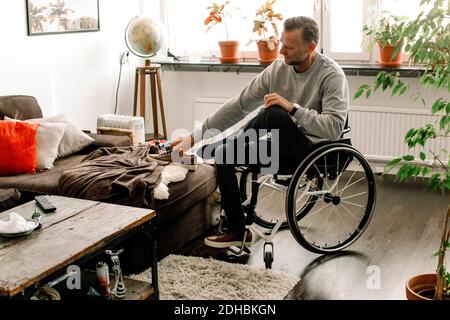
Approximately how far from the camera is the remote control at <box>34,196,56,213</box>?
2.49 meters

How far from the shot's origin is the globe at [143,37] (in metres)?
4.75

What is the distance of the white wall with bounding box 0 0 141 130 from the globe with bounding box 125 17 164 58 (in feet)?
0.75

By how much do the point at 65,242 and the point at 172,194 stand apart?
3.16 ft

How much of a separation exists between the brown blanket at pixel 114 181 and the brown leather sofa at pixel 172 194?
10 cm

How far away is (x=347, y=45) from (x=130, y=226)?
2.86 m

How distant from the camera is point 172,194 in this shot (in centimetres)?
309

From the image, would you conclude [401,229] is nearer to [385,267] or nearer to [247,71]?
[385,267]

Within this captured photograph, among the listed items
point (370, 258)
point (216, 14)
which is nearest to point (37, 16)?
point (216, 14)

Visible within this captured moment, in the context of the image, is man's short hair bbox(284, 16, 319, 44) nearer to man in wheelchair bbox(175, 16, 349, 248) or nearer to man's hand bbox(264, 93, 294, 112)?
man in wheelchair bbox(175, 16, 349, 248)

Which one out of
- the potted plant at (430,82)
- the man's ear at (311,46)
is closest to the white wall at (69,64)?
the man's ear at (311,46)

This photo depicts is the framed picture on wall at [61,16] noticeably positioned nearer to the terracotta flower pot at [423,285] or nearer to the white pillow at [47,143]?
the white pillow at [47,143]

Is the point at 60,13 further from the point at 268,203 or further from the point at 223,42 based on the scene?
the point at 268,203

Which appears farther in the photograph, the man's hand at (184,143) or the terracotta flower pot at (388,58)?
the terracotta flower pot at (388,58)

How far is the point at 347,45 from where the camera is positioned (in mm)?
4691
